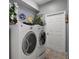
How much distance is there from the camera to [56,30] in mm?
4164

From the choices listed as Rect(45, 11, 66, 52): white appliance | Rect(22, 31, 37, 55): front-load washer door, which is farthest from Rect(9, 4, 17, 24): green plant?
Rect(45, 11, 66, 52): white appliance

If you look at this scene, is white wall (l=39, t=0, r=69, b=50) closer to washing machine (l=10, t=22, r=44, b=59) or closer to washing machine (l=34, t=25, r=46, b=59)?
washing machine (l=34, t=25, r=46, b=59)

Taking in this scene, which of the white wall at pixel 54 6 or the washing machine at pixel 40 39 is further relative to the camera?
the white wall at pixel 54 6

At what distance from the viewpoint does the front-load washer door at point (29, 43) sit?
1.73 metres

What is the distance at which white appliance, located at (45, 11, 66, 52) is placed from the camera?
385 centimetres

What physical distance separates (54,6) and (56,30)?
1.11 metres

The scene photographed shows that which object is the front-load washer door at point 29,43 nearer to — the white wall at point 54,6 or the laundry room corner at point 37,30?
the laundry room corner at point 37,30

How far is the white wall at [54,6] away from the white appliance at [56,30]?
198 millimetres

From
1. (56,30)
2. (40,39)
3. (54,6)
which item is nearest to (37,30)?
(40,39)

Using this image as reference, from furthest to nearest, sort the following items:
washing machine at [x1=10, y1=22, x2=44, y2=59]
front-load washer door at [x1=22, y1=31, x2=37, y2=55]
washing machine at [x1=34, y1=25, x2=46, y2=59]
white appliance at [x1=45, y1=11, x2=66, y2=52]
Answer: white appliance at [x1=45, y1=11, x2=66, y2=52] < washing machine at [x1=34, y1=25, x2=46, y2=59] < front-load washer door at [x1=22, y1=31, x2=37, y2=55] < washing machine at [x1=10, y1=22, x2=44, y2=59]

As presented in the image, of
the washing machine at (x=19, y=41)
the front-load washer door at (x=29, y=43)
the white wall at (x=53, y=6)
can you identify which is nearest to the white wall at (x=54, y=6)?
the white wall at (x=53, y=6)

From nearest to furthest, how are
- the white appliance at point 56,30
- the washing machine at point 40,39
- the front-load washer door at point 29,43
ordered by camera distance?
the front-load washer door at point 29,43, the washing machine at point 40,39, the white appliance at point 56,30

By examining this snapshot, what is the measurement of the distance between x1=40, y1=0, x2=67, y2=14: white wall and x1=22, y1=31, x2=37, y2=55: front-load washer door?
242 cm

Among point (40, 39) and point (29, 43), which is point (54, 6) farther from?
point (29, 43)
